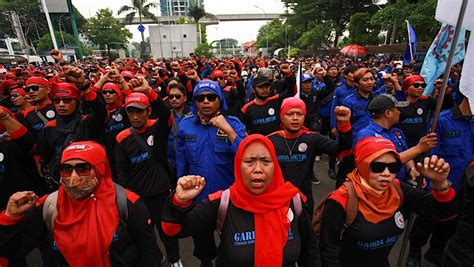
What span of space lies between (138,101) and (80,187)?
1514 mm

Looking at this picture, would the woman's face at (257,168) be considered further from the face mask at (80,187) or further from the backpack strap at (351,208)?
the face mask at (80,187)

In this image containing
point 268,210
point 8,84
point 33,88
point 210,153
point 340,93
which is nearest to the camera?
point 268,210

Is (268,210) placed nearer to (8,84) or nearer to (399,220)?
(399,220)

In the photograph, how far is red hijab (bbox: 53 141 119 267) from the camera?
1.89 m

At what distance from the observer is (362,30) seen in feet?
75.6

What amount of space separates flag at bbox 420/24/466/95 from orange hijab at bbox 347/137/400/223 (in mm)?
1527

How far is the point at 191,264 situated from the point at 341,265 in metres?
2.03

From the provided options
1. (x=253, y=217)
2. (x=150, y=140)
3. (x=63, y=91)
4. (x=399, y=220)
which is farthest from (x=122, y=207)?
(x=63, y=91)

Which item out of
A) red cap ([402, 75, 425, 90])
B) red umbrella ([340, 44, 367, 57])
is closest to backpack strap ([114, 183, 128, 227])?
red cap ([402, 75, 425, 90])

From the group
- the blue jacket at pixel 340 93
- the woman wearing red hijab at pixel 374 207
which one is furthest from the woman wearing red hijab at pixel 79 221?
the blue jacket at pixel 340 93

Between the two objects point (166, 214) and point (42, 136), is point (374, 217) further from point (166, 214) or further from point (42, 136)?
point (42, 136)

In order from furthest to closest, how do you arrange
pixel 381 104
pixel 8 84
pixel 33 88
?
pixel 8 84 → pixel 33 88 → pixel 381 104

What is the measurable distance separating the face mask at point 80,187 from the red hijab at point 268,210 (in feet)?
3.14

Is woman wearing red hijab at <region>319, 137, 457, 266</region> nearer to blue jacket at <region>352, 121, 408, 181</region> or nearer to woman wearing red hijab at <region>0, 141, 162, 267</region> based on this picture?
blue jacket at <region>352, 121, 408, 181</region>
